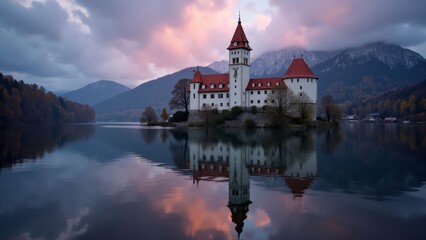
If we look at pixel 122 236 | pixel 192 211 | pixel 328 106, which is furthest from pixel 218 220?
pixel 328 106

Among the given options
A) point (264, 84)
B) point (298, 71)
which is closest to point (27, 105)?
point (264, 84)

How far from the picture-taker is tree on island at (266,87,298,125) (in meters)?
71.6

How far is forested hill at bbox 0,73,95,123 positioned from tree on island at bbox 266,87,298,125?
3131 inches

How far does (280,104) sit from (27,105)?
93.2 meters

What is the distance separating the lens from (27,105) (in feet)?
405

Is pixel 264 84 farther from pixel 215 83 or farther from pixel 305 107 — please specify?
pixel 215 83

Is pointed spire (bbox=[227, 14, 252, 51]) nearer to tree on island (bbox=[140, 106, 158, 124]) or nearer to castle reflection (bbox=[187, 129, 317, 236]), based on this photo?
tree on island (bbox=[140, 106, 158, 124])

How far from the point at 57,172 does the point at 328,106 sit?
77.0 m

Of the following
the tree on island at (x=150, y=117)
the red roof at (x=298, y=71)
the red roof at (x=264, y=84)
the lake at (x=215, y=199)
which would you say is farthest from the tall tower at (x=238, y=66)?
the lake at (x=215, y=199)

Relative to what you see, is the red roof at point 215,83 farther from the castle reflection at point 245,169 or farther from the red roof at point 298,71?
the castle reflection at point 245,169

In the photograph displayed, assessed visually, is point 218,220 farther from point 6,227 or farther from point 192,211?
point 6,227

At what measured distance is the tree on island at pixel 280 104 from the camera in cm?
7156

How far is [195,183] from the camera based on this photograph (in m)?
17.1

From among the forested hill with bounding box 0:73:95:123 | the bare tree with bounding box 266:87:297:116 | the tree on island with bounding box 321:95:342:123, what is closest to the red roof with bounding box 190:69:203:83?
the bare tree with bounding box 266:87:297:116
